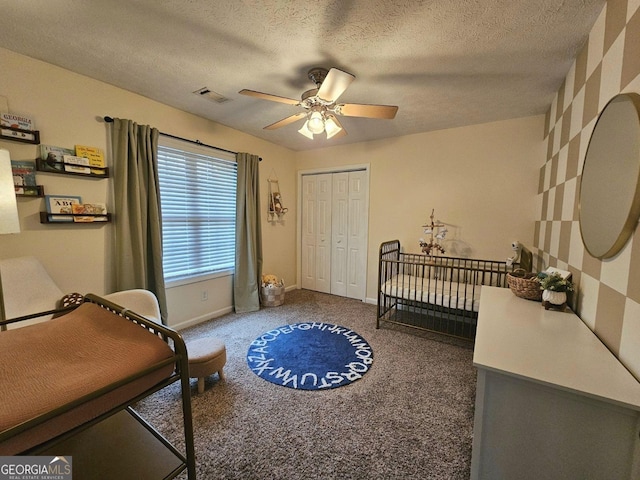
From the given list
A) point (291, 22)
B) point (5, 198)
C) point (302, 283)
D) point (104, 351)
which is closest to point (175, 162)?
point (5, 198)

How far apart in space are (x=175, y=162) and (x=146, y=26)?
1.40 meters

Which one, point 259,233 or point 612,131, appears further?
point 259,233

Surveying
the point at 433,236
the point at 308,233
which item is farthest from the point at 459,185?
the point at 308,233

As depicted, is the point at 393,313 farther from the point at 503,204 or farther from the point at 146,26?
the point at 146,26

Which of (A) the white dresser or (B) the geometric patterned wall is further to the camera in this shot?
(B) the geometric patterned wall

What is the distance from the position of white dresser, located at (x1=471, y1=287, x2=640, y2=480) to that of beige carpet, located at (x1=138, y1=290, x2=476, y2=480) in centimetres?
49

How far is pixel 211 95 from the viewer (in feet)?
7.86

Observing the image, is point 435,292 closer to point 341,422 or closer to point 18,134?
point 341,422

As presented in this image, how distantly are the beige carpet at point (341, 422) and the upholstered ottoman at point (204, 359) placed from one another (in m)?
0.16

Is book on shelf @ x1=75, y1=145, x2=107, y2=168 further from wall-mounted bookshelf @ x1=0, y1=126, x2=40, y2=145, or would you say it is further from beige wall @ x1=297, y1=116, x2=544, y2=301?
beige wall @ x1=297, y1=116, x2=544, y2=301

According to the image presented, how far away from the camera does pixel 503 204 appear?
9.58 feet

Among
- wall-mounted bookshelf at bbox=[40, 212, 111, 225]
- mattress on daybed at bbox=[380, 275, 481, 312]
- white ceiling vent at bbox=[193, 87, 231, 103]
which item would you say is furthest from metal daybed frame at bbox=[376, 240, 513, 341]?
wall-mounted bookshelf at bbox=[40, 212, 111, 225]

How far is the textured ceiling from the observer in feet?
4.52

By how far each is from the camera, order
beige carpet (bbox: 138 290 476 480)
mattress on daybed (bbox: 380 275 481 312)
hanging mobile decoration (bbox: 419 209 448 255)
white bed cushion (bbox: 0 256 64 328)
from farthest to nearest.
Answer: hanging mobile decoration (bbox: 419 209 448 255)
mattress on daybed (bbox: 380 275 481 312)
white bed cushion (bbox: 0 256 64 328)
beige carpet (bbox: 138 290 476 480)
